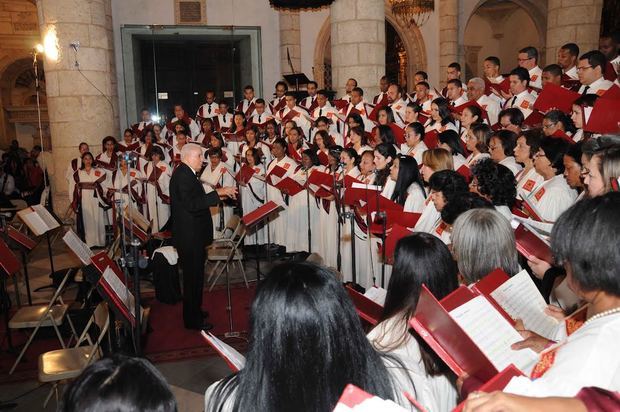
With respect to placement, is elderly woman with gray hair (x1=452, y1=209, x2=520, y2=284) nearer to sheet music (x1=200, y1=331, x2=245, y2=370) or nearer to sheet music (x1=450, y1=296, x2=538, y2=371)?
sheet music (x1=450, y1=296, x2=538, y2=371)

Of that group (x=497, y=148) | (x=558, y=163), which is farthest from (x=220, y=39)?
(x=558, y=163)

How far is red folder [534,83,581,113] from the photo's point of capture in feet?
18.3

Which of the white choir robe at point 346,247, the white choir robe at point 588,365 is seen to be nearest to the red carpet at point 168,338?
the white choir robe at point 346,247

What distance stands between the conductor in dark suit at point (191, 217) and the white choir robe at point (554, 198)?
276 cm

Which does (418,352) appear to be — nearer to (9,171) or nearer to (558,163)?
(558,163)

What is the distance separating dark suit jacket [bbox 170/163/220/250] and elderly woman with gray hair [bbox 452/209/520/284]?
2.98 meters

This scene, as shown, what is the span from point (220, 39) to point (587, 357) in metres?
13.8

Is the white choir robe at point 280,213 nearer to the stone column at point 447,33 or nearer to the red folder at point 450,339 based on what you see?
the red folder at point 450,339

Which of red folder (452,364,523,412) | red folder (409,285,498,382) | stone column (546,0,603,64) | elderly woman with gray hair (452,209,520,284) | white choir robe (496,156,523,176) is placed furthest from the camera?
stone column (546,0,603,64)

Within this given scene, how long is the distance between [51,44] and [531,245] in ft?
28.8

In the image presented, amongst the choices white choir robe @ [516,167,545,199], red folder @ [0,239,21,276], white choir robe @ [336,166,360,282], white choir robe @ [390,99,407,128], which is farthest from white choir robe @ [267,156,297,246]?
red folder @ [0,239,21,276]

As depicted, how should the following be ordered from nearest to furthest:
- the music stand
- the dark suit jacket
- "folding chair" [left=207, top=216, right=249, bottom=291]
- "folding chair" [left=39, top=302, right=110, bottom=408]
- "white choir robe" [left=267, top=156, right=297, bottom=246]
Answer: "folding chair" [left=39, top=302, right=110, bottom=408], the dark suit jacket, "folding chair" [left=207, top=216, right=249, bottom=291], "white choir robe" [left=267, top=156, right=297, bottom=246], the music stand

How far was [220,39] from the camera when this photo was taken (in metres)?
14.0

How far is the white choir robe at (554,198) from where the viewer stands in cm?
411
